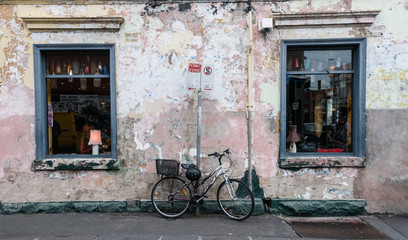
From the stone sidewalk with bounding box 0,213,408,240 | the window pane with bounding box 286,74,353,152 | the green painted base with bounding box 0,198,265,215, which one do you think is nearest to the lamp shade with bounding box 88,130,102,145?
the green painted base with bounding box 0,198,265,215

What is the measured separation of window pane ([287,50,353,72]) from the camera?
5.87 m

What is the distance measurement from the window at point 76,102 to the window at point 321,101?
143 inches

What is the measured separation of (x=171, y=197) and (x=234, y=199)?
48.3 inches

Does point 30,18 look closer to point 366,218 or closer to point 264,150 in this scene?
point 264,150

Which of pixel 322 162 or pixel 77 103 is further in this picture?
pixel 77 103

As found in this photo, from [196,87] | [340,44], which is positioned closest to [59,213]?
[196,87]

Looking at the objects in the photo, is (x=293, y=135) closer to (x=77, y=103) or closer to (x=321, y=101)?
(x=321, y=101)

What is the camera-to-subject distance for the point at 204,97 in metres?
5.71

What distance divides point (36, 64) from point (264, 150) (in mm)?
4908

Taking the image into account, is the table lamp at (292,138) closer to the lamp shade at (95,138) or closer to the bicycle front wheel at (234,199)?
the bicycle front wheel at (234,199)

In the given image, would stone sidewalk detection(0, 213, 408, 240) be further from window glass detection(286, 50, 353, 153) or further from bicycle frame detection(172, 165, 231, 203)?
window glass detection(286, 50, 353, 153)

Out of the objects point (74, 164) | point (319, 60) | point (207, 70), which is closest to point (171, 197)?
point (74, 164)

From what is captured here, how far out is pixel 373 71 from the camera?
5594 mm

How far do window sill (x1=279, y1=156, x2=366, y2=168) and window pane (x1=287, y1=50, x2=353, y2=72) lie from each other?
1.86 m
